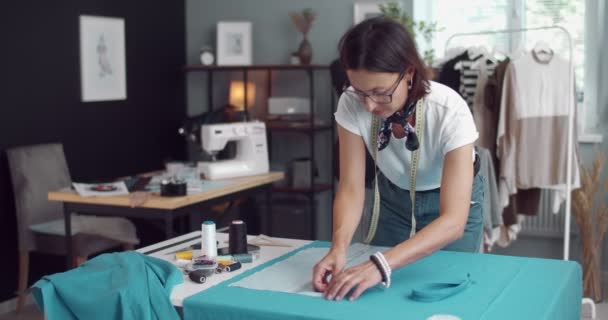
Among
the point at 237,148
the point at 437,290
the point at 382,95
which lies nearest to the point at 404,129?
the point at 382,95

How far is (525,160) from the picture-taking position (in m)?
4.23

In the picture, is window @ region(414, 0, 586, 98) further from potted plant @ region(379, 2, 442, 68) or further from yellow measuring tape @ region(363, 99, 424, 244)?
yellow measuring tape @ region(363, 99, 424, 244)

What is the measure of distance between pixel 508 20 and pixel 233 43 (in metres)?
1.88

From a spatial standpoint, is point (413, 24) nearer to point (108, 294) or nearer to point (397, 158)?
point (397, 158)

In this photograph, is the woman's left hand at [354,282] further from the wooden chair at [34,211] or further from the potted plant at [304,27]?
the potted plant at [304,27]

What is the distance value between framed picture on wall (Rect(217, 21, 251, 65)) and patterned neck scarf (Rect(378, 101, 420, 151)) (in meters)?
3.49

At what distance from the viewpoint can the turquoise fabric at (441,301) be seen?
1811 mm

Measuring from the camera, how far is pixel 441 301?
6.21ft

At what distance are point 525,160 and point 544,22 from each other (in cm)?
114

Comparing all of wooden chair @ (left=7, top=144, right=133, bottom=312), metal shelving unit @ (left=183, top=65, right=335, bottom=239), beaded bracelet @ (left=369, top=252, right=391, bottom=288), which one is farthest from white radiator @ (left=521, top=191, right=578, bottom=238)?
beaded bracelet @ (left=369, top=252, right=391, bottom=288)

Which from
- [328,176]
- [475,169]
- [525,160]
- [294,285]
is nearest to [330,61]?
[328,176]

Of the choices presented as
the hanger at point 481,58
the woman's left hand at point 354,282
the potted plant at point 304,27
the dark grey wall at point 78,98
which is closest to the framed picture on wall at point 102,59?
the dark grey wall at point 78,98

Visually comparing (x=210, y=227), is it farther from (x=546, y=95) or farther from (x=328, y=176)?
(x=328, y=176)

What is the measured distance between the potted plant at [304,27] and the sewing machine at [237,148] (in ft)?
3.97
